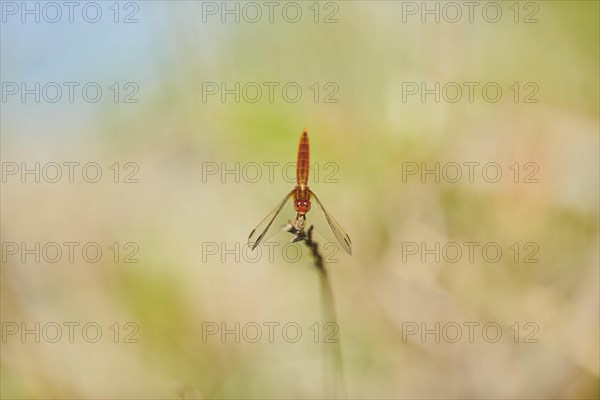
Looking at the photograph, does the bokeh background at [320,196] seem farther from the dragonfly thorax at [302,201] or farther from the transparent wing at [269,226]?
the dragonfly thorax at [302,201]

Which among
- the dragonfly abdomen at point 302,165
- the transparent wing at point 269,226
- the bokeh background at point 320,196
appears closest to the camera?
the transparent wing at point 269,226

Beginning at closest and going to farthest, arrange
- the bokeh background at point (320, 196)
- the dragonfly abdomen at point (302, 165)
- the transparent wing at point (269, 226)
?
1. the transparent wing at point (269, 226)
2. the dragonfly abdomen at point (302, 165)
3. the bokeh background at point (320, 196)

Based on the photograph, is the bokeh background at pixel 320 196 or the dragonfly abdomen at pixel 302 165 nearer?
the dragonfly abdomen at pixel 302 165

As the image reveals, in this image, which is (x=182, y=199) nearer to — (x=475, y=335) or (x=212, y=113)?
(x=212, y=113)

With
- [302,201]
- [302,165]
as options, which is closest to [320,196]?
[302,165]

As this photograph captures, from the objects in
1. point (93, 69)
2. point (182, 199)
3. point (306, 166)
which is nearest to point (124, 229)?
point (182, 199)

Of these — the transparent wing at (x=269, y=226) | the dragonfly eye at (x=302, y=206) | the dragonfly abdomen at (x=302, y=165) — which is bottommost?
the transparent wing at (x=269, y=226)

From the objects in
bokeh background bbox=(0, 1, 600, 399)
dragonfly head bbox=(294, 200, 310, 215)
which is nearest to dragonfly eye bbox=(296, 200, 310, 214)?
dragonfly head bbox=(294, 200, 310, 215)

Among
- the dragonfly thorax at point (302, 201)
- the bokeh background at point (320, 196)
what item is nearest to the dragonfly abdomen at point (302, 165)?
the dragonfly thorax at point (302, 201)
